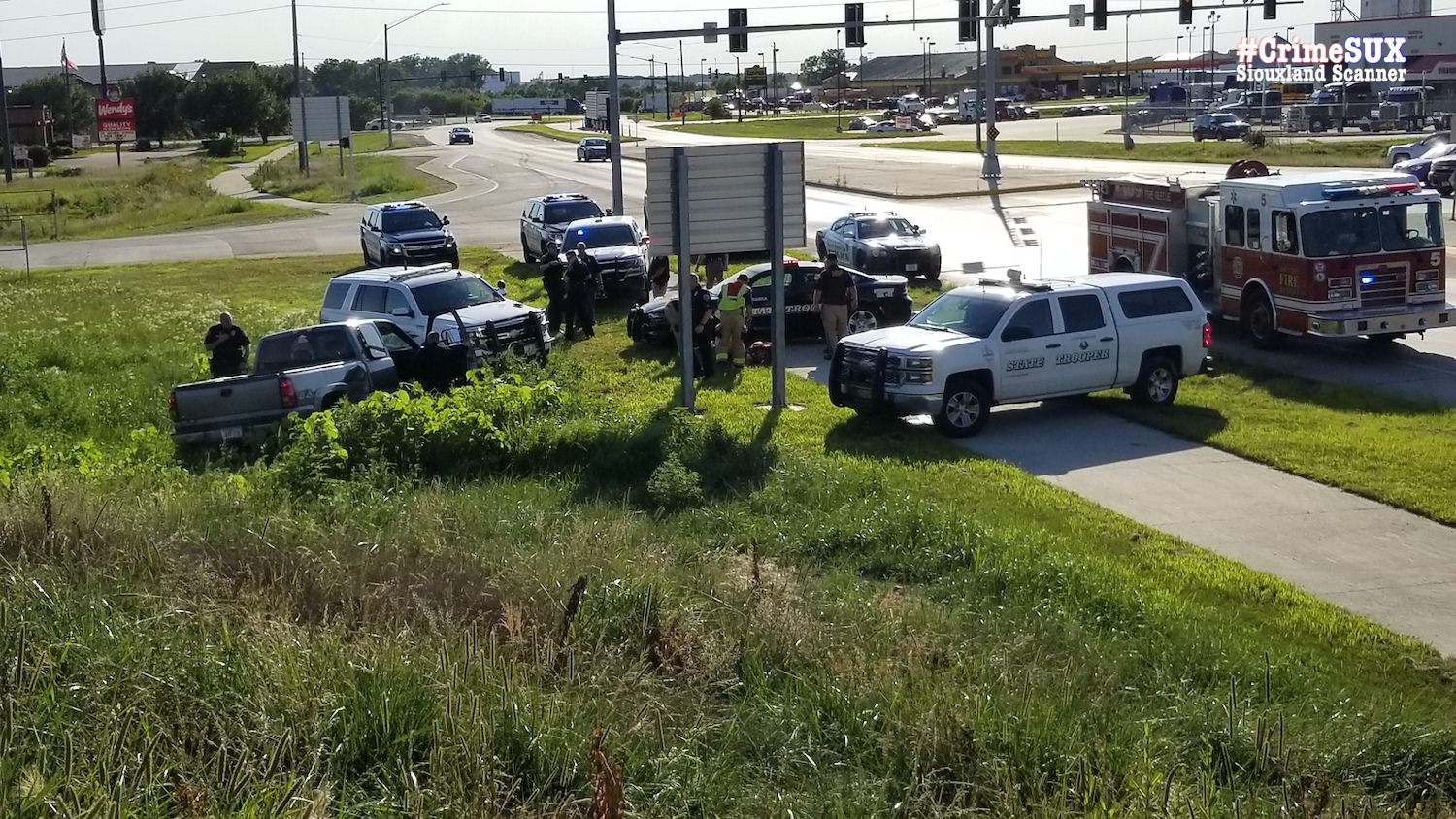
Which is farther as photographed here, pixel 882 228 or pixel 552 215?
pixel 552 215

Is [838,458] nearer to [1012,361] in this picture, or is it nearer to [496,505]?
[1012,361]

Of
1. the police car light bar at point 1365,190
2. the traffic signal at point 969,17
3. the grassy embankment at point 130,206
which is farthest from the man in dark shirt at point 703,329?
the grassy embankment at point 130,206

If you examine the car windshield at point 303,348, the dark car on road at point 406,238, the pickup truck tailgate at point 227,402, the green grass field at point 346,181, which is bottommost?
the pickup truck tailgate at point 227,402

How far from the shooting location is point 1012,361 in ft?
58.9

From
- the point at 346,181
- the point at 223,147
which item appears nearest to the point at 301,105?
the point at 346,181

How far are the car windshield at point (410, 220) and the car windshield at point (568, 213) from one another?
2.91 metres

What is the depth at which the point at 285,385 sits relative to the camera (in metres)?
17.5

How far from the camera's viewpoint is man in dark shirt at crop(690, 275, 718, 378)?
2091 cm

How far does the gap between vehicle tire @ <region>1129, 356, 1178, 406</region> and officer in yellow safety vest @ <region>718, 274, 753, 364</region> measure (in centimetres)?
595

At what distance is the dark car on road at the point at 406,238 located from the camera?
36344 mm

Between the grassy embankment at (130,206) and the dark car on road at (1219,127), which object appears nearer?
the grassy embankment at (130,206)

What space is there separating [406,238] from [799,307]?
15207 millimetres

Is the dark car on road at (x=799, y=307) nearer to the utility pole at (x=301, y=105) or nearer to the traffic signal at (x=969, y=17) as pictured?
the traffic signal at (x=969, y=17)

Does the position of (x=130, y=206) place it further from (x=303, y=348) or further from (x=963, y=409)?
(x=963, y=409)
